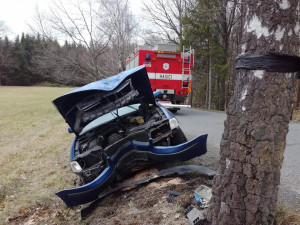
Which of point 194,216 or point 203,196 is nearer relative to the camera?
point 194,216

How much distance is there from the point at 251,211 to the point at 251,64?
3.77 ft

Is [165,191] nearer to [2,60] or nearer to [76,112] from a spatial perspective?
[76,112]

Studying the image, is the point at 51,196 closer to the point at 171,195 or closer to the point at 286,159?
the point at 171,195

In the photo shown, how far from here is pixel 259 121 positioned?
1991 mm

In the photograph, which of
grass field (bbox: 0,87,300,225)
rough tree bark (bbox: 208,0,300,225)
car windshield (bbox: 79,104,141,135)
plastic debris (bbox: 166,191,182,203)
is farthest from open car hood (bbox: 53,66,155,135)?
rough tree bark (bbox: 208,0,300,225)

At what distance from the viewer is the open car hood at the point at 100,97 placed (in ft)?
13.0

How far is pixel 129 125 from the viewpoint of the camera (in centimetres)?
487

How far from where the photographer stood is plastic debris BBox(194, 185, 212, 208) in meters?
2.79

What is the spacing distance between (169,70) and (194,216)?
30.7 ft

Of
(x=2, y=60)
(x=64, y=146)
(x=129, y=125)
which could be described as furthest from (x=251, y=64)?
(x=2, y=60)

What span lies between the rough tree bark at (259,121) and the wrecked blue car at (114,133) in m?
1.87

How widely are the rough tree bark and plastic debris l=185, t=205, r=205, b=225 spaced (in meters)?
0.27

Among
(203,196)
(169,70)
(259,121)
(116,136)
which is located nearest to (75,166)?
(116,136)

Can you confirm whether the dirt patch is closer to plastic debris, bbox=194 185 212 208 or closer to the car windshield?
plastic debris, bbox=194 185 212 208
